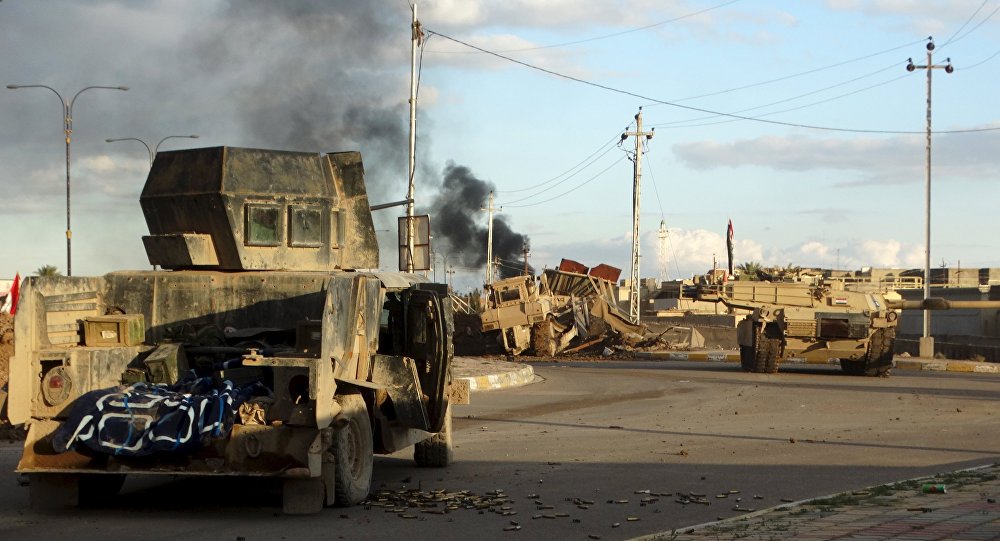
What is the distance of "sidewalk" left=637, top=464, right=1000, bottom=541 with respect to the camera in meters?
6.50

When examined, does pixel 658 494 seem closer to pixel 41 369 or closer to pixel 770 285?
pixel 41 369

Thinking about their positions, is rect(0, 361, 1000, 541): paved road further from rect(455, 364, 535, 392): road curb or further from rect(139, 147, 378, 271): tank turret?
rect(455, 364, 535, 392): road curb

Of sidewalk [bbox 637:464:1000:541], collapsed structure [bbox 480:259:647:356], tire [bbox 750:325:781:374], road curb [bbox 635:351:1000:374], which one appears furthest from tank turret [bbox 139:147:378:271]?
collapsed structure [bbox 480:259:647:356]

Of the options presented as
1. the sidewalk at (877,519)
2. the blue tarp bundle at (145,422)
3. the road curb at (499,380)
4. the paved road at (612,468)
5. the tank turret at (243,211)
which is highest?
the tank turret at (243,211)

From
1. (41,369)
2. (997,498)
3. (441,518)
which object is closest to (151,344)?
(41,369)

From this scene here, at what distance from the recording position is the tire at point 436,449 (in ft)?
36.9

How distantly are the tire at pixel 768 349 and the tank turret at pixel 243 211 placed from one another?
18041 mm

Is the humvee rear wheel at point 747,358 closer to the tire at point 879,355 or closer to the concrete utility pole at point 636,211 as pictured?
the tire at point 879,355

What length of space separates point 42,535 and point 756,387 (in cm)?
1730

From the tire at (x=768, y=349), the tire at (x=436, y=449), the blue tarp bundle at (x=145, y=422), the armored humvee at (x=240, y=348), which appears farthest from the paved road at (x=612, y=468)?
the tire at (x=768, y=349)

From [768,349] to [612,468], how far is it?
675 inches

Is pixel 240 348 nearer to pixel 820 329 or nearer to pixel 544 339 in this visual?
pixel 820 329

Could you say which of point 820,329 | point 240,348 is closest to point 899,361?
point 820,329

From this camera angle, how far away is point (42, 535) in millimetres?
7594
